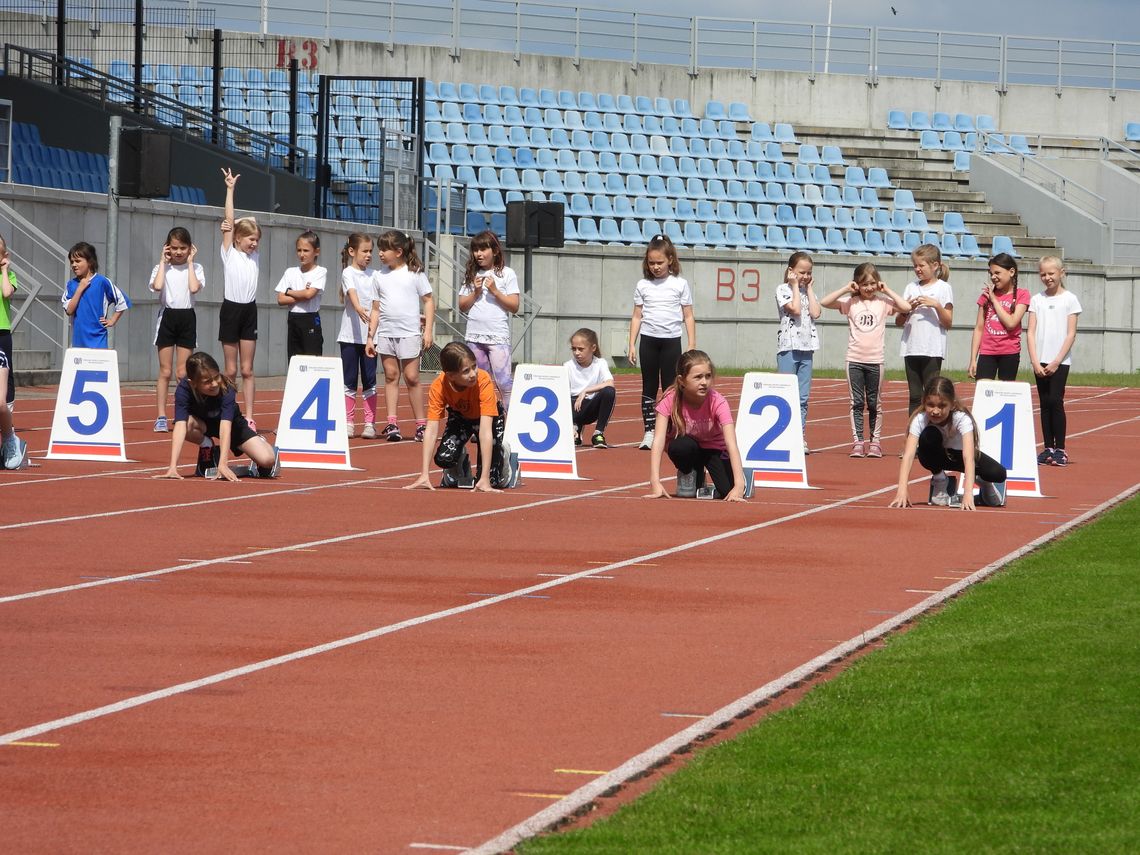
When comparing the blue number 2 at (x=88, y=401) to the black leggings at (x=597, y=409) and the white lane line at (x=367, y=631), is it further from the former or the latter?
the black leggings at (x=597, y=409)

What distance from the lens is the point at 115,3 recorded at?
136 feet

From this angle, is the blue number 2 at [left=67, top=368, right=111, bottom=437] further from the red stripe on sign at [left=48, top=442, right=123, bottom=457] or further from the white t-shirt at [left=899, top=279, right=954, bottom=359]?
the white t-shirt at [left=899, top=279, right=954, bottom=359]

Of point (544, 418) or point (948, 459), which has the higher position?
point (544, 418)

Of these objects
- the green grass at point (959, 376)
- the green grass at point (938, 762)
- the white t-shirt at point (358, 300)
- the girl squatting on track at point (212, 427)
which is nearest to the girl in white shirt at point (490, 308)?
the white t-shirt at point (358, 300)

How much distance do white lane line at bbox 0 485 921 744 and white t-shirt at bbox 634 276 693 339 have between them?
4.44 metres

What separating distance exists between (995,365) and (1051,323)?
63 cm

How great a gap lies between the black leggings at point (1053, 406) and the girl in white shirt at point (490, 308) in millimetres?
4705

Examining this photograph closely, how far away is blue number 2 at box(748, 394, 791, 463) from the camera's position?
14719 mm

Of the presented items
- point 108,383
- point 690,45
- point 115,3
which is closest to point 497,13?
point 690,45

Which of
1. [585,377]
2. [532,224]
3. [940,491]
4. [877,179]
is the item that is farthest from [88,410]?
[877,179]

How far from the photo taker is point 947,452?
1338 cm

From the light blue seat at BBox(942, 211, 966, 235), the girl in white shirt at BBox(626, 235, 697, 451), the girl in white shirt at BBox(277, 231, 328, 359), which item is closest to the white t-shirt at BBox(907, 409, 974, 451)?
the girl in white shirt at BBox(626, 235, 697, 451)

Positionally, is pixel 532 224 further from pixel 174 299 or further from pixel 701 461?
pixel 701 461

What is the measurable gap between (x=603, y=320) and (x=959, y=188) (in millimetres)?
11469
